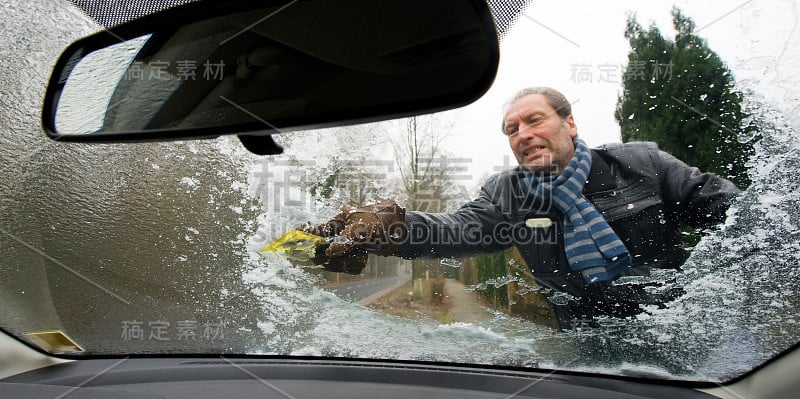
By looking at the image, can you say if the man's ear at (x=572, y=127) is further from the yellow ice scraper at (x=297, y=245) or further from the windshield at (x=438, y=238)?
the yellow ice scraper at (x=297, y=245)

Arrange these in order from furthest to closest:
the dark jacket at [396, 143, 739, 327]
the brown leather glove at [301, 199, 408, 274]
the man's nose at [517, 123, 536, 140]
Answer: the brown leather glove at [301, 199, 408, 274]
the man's nose at [517, 123, 536, 140]
the dark jacket at [396, 143, 739, 327]

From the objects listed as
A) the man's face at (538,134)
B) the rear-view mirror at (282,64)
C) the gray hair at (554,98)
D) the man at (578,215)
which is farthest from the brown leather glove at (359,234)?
the rear-view mirror at (282,64)

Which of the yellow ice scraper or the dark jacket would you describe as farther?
the yellow ice scraper

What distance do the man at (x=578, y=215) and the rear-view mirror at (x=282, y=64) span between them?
46.9 inches

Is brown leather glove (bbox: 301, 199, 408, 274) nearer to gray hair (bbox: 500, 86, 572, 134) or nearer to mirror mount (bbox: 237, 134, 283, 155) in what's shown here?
gray hair (bbox: 500, 86, 572, 134)

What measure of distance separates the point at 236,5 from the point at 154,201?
241 centimetres

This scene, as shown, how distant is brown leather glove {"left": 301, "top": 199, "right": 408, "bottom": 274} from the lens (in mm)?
3010

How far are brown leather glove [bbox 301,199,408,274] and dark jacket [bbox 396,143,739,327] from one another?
0.08m

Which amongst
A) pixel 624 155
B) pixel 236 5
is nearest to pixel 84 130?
pixel 236 5

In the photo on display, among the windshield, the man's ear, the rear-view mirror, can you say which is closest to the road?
the windshield

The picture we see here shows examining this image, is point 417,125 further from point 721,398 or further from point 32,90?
point 32,90

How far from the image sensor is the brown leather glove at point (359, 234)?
118 inches

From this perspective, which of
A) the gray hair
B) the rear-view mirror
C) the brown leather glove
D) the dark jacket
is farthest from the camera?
the brown leather glove

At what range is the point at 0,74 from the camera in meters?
3.27
